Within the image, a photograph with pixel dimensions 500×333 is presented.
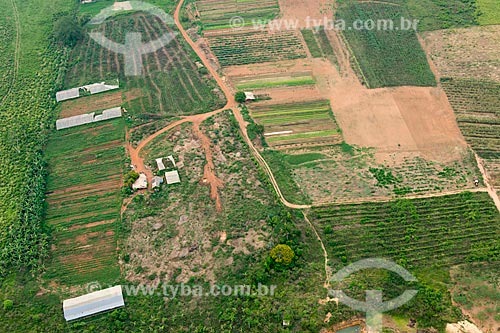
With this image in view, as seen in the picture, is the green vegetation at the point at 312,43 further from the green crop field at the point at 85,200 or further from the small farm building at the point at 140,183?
the small farm building at the point at 140,183

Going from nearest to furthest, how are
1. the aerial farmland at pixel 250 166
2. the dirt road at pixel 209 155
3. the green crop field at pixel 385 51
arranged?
the aerial farmland at pixel 250 166, the dirt road at pixel 209 155, the green crop field at pixel 385 51

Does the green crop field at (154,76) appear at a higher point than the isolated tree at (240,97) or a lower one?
higher

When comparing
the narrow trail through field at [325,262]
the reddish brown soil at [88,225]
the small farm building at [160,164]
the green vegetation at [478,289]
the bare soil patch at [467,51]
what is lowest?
the green vegetation at [478,289]

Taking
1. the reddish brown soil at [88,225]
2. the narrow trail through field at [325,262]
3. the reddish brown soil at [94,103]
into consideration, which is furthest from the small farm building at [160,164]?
the narrow trail through field at [325,262]

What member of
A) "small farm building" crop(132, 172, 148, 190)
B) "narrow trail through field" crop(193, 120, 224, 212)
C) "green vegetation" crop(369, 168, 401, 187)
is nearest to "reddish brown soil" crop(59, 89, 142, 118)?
"narrow trail through field" crop(193, 120, 224, 212)

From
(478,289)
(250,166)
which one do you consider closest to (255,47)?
(250,166)

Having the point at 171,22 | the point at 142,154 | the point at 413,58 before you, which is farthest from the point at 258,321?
the point at 171,22

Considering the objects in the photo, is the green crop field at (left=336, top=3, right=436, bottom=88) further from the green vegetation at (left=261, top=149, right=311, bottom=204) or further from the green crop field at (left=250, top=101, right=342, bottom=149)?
the green vegetation at (left=261, top=149, right=311, bottom=204)

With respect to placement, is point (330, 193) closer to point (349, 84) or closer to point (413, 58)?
point (349, 84)
